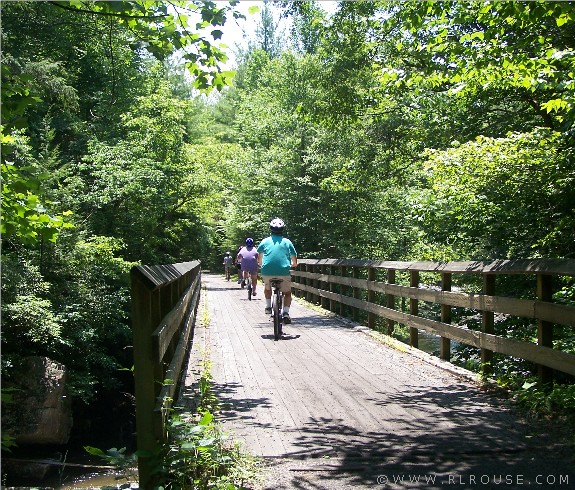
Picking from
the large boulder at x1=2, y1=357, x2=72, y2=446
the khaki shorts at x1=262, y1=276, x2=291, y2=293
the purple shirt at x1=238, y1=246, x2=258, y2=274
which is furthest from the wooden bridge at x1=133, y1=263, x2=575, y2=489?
the purple shirt at x1=238, y1=246, x2=258, y2=274

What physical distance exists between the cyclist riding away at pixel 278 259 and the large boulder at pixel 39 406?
407cm

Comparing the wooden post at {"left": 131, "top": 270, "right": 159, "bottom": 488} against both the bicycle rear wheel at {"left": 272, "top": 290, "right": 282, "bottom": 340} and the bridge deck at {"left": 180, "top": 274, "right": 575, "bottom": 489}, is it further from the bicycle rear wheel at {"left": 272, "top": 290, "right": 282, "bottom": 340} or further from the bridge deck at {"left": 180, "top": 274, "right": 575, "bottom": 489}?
the bicycle rear wheel at {"left": 272, "top": 290, "right": 282, "bottom": 340}

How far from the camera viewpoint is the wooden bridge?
153 inches

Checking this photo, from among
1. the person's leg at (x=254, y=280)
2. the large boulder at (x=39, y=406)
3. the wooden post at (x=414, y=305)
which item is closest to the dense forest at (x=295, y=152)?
the large boulder at (x=39, y=406)

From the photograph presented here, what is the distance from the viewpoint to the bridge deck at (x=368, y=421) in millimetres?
3953

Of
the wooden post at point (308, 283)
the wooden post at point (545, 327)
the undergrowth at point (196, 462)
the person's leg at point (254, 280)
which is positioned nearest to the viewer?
the undergrowth at point (196, 462)

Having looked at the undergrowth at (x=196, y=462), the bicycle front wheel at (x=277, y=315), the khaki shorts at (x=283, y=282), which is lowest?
the undergrowth at (x=196, y=462)

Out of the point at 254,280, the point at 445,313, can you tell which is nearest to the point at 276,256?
the point at 445,313

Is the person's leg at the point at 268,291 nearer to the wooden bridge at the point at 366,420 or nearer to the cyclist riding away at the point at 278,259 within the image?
the cyclist riding away at the point at 278,259

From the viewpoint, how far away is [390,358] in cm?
834

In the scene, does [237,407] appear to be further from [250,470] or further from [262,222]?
[262,222]

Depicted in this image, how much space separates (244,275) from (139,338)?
1966 cm

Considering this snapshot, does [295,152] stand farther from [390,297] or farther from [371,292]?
[390,297]

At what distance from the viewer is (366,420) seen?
516cm
